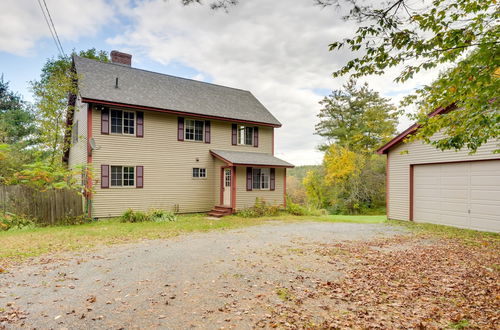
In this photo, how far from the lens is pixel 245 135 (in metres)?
17.3

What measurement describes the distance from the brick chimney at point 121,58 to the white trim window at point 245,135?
24.7 ft

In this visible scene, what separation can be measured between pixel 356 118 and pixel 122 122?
22.9 meters

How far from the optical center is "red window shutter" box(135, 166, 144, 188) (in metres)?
13.5

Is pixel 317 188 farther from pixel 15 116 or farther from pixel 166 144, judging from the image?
pixel 15 116

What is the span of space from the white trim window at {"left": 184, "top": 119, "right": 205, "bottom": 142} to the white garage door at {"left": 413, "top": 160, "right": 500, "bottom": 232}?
1024cm

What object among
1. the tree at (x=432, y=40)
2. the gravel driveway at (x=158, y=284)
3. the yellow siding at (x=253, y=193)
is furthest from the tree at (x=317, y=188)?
the tree at (x=432, y=40)

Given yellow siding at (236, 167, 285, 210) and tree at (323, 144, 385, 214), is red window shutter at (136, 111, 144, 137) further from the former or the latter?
tree at (323, 144, 385, 214)

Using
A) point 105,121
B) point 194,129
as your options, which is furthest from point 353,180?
point 105,121

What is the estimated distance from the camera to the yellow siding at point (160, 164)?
12727mm

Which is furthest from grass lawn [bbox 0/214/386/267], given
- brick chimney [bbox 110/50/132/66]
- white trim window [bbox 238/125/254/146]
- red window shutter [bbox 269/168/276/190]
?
brick chimney [bbox 110/50/132/66]

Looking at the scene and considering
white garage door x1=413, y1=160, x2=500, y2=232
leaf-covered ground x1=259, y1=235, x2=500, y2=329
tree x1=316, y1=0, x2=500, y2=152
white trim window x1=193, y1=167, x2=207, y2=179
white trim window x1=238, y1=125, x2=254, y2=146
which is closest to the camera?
leaf-covered ground x1=259, y1=235, x2=500, y2=329

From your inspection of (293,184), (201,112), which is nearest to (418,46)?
(201,112)

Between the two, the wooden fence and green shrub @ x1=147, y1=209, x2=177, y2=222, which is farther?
green shrub @ x1=147, y1=209, x2=177, y2=222

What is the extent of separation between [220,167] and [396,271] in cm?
1144
